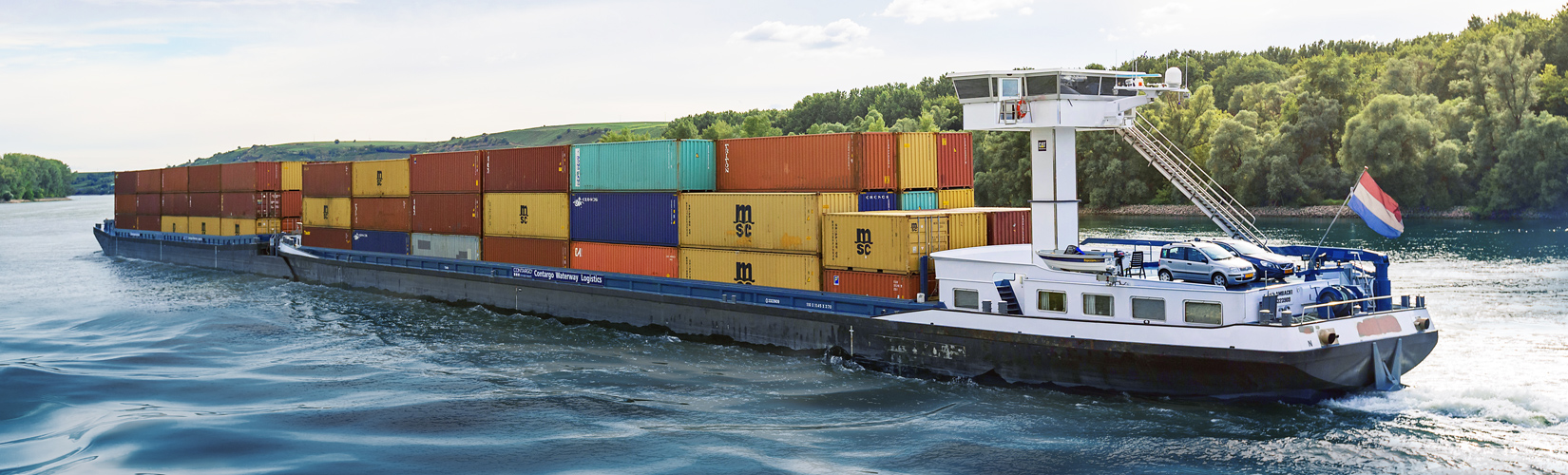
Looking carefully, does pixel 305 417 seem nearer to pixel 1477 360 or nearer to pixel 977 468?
pixel 977 468

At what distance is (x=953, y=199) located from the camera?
28078mm

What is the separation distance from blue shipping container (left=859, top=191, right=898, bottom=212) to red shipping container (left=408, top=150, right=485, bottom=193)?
17.7 m

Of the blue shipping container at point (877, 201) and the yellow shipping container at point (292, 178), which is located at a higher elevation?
the yellow shipping container at point (292, 178)

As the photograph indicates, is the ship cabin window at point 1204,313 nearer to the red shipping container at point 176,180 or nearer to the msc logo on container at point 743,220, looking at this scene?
the msc logo on container at point 743,220

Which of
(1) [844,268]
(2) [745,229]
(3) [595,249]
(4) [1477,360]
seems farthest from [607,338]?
(4) [1477,360]

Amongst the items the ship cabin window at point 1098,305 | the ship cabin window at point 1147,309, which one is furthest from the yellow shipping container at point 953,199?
the ship cabin window at point 1147,309

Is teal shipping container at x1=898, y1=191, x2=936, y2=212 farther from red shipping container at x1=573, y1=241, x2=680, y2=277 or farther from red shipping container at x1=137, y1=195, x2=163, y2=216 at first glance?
red shipping container at x1=137, y1=195, x2=163, y2=216

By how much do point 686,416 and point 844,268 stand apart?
A: 6.32 meters

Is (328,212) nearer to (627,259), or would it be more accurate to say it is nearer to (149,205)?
(627,259)

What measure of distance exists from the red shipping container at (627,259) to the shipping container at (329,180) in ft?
57.3

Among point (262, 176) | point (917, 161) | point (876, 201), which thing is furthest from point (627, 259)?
point (262, 176)

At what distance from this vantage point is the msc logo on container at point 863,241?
976 inches

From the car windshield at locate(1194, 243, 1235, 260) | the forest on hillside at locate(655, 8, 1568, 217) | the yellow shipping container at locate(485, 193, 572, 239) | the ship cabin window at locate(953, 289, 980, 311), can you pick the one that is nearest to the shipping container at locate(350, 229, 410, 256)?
the yellow shipping container at locate(485, 193, 572, 239)

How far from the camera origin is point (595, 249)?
32.9 metres
